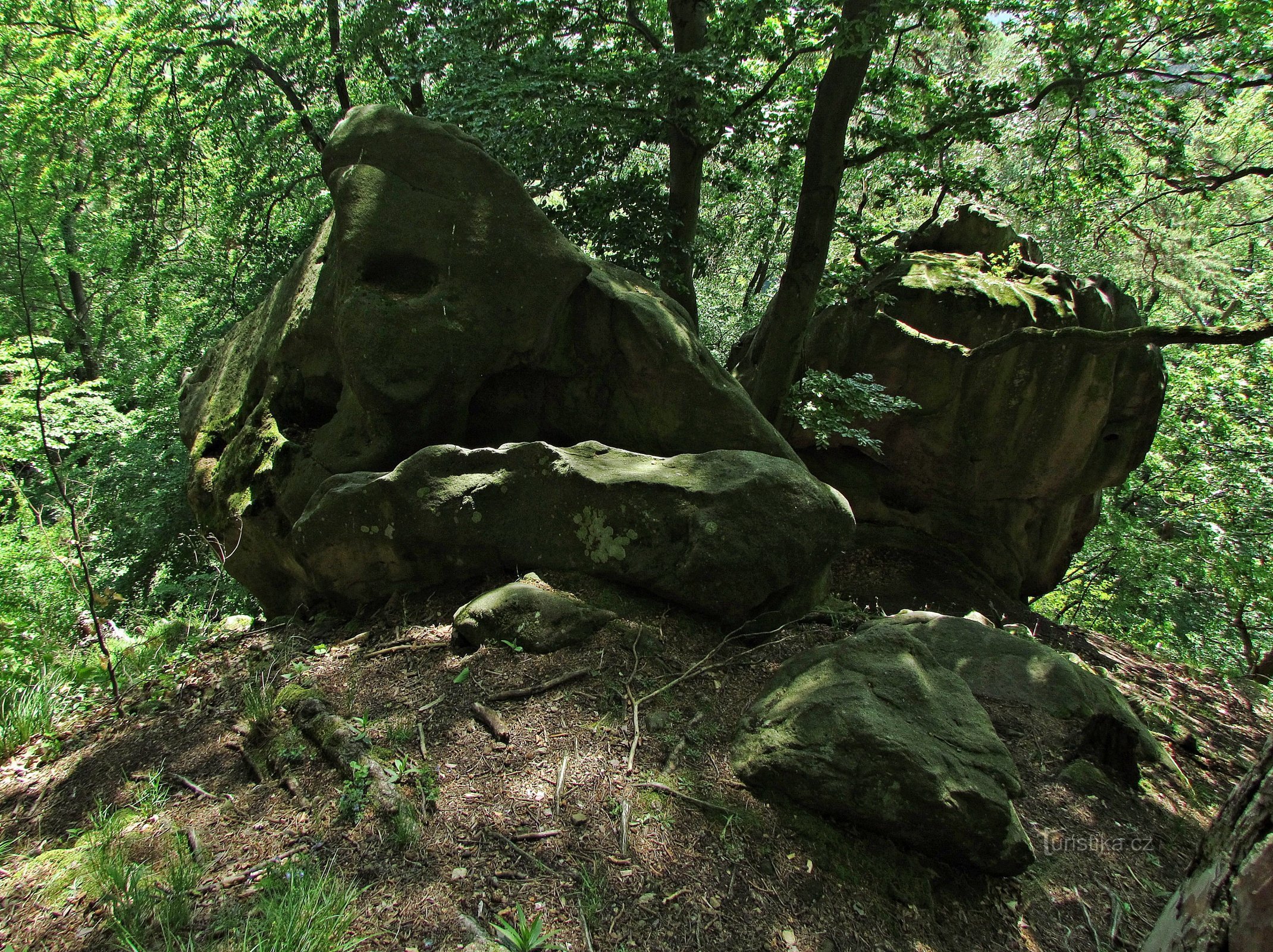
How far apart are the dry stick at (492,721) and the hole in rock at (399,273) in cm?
312

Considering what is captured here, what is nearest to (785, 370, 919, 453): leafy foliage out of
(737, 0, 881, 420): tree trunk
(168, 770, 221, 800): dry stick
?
(737, 0, 881, 420): tree trunk

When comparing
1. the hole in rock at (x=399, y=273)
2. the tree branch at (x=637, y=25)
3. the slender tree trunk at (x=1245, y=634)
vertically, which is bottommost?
the slender tree trunk at (x=1245, y=634)

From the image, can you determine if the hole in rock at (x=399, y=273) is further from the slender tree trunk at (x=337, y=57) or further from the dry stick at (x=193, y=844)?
the slender tree trunk at (x=337, y=57)

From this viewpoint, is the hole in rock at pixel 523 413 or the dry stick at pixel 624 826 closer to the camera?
the dry stick at pixel 624 826

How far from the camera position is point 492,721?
Result: 10.6ft

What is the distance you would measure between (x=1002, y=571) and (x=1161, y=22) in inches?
238

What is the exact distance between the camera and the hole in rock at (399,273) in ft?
16.4

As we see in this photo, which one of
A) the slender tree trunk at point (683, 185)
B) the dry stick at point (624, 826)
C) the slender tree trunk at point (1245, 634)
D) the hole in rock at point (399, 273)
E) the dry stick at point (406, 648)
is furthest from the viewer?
the slender tree trunk at point (1245, 634)

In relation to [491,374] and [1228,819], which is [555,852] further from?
[491,374]

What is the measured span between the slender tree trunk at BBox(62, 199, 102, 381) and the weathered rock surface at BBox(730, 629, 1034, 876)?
55.6 ft

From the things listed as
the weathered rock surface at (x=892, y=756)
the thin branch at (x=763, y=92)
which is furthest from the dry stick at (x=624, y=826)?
the thin branch at (x=763, y=92)

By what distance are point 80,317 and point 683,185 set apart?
14.1 m

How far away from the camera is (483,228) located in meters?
5.07

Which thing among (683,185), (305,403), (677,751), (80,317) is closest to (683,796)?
(677,751)
